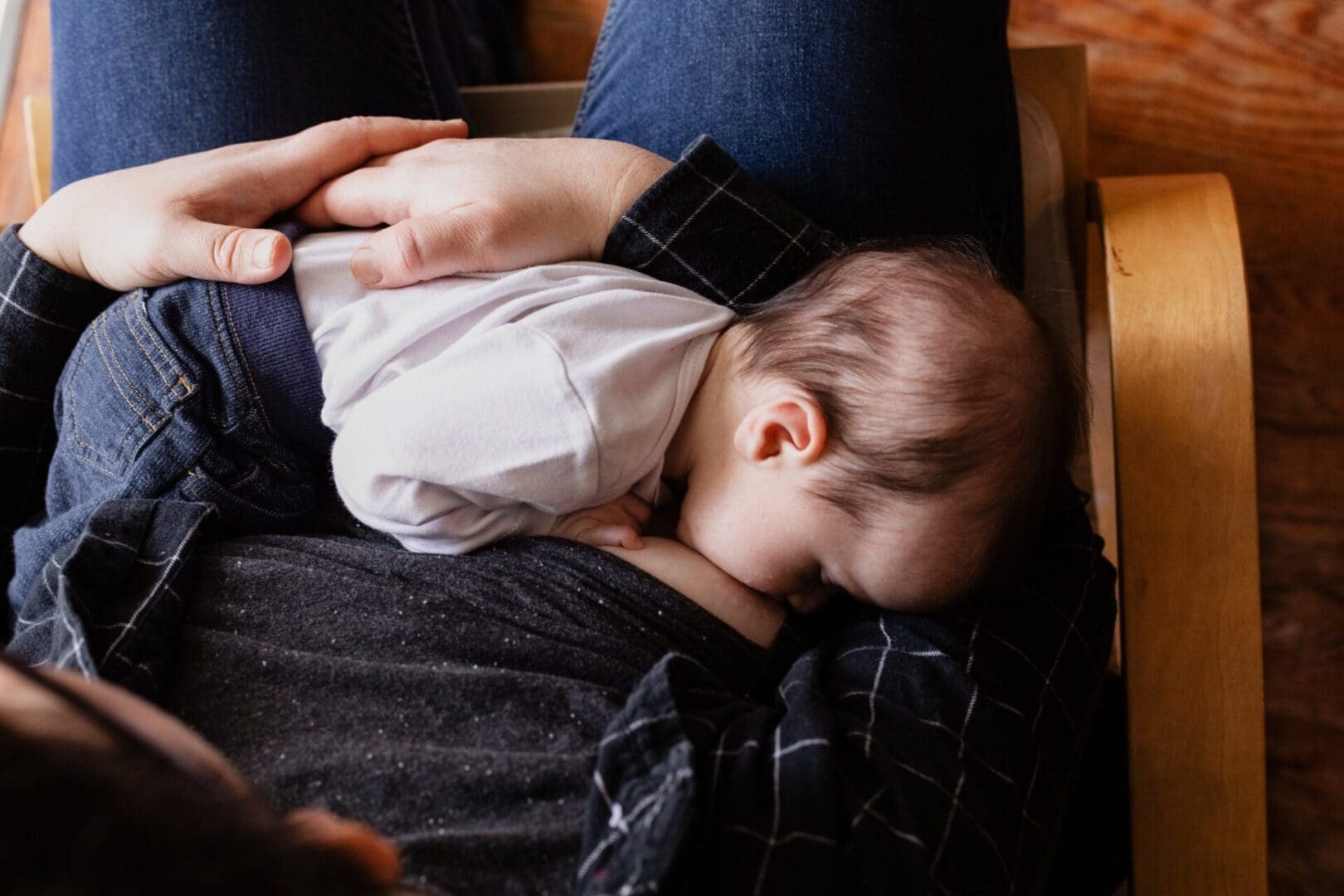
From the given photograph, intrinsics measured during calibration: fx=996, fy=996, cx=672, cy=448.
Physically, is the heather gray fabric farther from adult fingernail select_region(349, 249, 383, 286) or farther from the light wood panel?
the light wood panel

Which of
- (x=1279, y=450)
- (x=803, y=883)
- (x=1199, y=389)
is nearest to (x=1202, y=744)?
(x=1199, y=389)

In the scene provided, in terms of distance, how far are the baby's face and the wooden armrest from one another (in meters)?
0.17

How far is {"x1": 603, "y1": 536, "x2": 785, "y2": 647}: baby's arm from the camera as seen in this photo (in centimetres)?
79

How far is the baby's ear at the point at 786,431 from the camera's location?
2.46 feet

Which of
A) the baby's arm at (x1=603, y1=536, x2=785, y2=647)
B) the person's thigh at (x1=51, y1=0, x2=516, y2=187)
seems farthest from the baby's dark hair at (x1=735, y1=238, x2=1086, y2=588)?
the person's thigh at (x1=51, y1=0, x2=516, y2=187)

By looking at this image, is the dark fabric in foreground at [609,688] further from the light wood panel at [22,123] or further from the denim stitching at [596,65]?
the light wood panel at [22,123]

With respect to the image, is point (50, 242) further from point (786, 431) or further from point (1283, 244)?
point (1283, 244)

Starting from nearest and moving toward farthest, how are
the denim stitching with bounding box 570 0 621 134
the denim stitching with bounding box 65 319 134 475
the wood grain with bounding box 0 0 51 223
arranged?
the denim stitching with bounding box 65 319 134 475, the denim stitching with bounding box 570 0 621 134, the wood grain with bounding box 0 0 51 223

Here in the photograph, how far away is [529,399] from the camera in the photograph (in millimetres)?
722

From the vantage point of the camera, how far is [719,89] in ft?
2.99

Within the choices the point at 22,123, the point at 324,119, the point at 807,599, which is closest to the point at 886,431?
the point at 807,599

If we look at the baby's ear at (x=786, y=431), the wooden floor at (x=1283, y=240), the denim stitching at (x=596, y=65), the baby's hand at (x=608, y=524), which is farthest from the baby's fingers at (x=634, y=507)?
the wooden floor at (x=1283, y=240)

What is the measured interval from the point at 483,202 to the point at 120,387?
32 cm

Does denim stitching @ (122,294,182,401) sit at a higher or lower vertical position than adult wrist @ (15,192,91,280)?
lower
